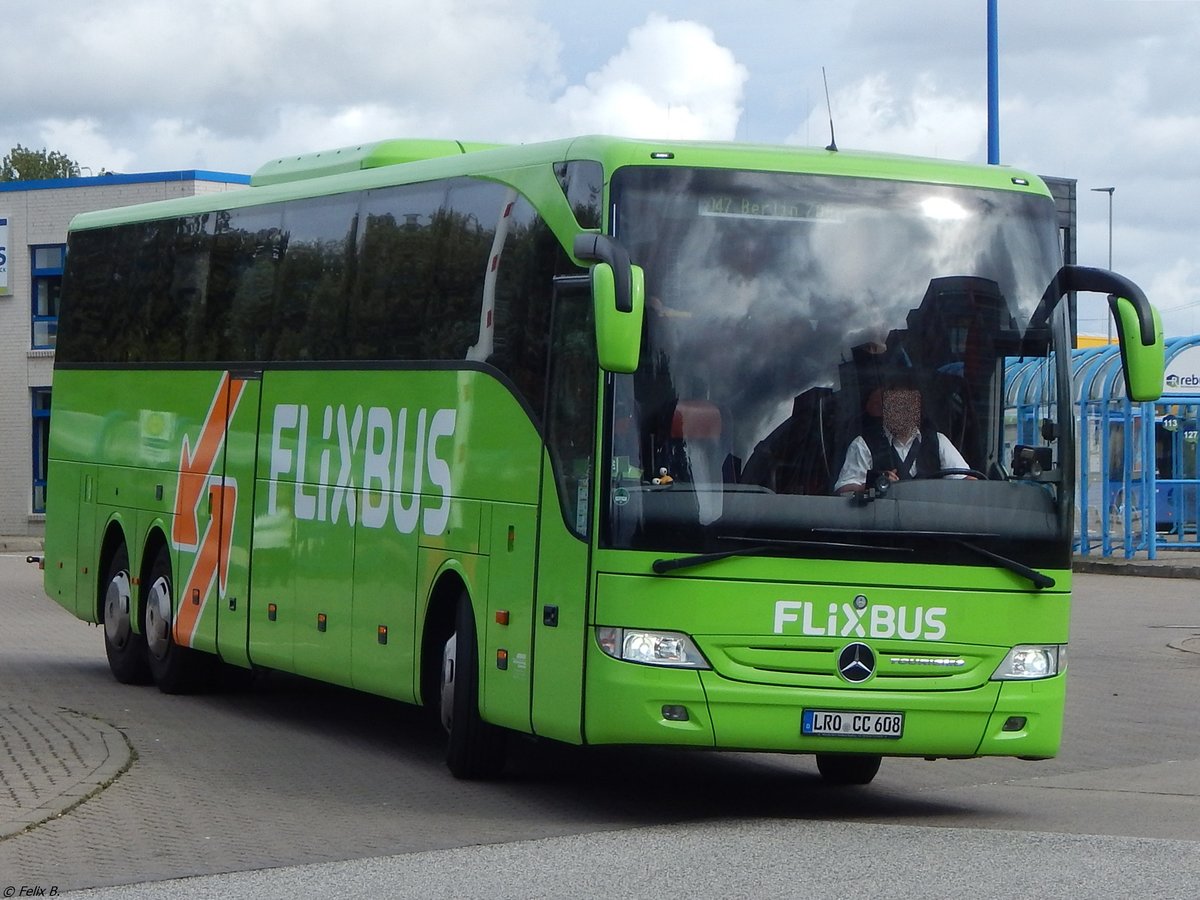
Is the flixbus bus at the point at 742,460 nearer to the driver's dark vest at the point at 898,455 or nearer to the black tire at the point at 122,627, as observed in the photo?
the driver's dark vest at the point at 898,455

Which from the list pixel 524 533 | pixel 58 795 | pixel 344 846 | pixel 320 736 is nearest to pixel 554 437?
pixel 524 533

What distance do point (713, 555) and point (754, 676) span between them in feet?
1.94

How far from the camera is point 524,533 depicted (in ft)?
35.3

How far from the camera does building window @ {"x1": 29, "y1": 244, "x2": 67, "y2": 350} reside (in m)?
46.2

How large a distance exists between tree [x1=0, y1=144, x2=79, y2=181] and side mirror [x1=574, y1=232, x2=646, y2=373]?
102121 mm

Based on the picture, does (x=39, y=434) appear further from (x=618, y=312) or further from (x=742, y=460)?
(x=618, y=312)

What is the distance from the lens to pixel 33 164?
356 feet

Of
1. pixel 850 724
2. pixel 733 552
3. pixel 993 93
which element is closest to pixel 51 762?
pixel 733 552

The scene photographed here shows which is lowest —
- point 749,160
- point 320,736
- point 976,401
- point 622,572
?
point 320,736

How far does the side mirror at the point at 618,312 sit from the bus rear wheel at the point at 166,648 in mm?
7450

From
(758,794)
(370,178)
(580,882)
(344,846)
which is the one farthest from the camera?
(370,178)

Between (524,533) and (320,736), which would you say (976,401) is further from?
(320,736)

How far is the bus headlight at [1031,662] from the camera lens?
403 inches

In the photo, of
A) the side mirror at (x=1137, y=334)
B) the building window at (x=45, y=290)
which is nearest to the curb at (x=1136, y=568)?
the side mirror at (x=1137, y=334)
